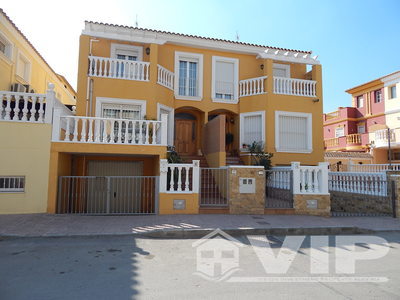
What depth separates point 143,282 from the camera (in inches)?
147

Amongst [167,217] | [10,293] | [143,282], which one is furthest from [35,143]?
[143,282]

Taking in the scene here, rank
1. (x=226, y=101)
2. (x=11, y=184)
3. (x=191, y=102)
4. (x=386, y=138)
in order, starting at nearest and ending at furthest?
(x=11, y=184)
(x=191, y=102)
(x=226, y=101)
(x=386, y=138)

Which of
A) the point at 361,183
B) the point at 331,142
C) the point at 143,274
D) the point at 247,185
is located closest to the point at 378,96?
the point at 331,142

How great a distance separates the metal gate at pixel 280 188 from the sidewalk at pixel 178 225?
802mm

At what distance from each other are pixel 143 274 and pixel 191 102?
35.0 feet

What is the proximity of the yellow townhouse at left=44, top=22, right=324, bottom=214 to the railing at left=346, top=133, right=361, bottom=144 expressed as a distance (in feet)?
39.2

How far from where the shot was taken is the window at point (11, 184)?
8.19 meters

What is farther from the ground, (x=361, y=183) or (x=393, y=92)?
(x=393, y=92)

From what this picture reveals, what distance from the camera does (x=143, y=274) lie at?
4.04 m

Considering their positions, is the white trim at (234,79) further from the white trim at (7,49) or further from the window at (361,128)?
the window at (361,128)

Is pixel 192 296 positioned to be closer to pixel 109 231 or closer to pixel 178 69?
pixel 109 231

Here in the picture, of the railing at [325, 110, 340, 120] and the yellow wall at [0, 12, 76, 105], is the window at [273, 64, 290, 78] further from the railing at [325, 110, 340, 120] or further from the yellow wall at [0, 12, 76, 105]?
the railing at [325, 110, 340, 120]

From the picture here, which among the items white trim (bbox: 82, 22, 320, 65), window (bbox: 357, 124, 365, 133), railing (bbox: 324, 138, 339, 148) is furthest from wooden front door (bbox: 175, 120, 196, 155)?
window (bbox: 357, 124, 365, 133)

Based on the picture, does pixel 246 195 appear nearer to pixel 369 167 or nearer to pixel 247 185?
pixel 247 185
